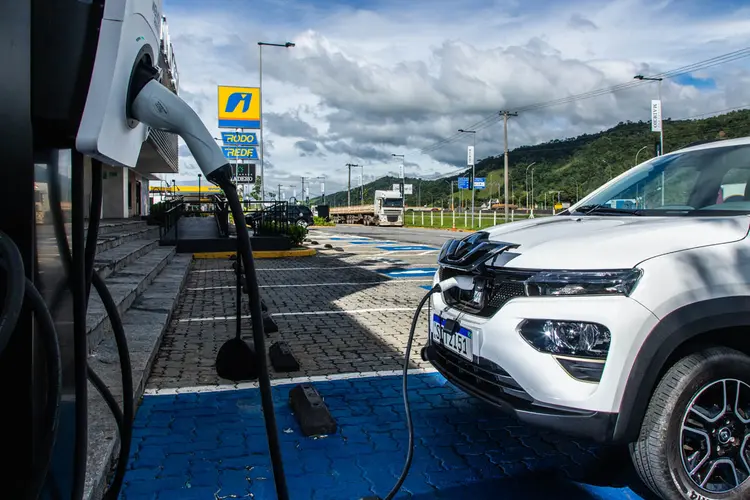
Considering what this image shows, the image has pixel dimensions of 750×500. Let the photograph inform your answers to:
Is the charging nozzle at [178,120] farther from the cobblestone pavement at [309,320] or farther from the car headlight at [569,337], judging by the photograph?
the cobblestone pavement at [309,320]

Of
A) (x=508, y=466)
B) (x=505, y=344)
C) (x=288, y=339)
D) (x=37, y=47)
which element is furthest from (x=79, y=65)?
(x=288, y=339)

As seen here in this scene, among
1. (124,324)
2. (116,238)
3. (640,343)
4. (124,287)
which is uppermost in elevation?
(116,238)

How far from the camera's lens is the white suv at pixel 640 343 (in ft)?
8.09

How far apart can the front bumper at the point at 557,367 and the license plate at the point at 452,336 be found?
13 cm

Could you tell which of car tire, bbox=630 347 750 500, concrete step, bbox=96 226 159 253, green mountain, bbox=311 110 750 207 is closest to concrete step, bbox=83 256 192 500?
concrete step, bbox=96 226 159 253

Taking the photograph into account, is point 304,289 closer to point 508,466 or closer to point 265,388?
point 508,466

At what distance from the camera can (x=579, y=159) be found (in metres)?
107

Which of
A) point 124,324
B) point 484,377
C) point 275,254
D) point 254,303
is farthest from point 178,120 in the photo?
point 275,254

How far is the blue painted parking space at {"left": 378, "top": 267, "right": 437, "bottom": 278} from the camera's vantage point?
1218cm

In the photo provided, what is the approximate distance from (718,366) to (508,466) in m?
1.24

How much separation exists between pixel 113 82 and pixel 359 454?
8.75 feet

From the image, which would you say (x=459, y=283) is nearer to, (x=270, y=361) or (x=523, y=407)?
(x=523, y=407)

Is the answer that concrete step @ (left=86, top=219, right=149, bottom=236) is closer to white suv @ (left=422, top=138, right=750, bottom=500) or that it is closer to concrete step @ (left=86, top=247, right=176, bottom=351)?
concrete step @ (left=86, top=247, right=176, bottom=351)

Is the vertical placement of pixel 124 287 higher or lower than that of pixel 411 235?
lower
